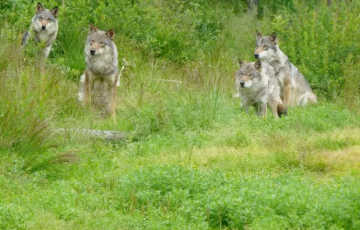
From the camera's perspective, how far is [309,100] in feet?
52.1

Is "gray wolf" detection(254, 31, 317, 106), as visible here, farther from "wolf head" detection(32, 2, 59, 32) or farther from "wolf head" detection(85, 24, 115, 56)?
"wolf head" detection(32, 2, 59, 32)

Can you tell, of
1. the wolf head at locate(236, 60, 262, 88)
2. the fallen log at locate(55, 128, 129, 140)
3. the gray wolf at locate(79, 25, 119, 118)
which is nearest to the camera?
the fallen log at locate(55, 128, 129, 140)

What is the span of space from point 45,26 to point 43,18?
0.65 ft

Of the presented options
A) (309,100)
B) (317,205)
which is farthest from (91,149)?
(309,100)

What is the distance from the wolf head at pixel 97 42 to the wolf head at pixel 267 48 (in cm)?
335

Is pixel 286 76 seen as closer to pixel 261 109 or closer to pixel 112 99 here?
pixel 261 109

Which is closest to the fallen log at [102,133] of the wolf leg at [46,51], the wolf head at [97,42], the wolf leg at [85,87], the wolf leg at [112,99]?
the wolf leg at [112,99]

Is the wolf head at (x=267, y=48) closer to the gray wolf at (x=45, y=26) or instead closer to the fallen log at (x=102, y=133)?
the gray wolf at (x=45, y=26)

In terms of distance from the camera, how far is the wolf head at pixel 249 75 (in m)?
13.8

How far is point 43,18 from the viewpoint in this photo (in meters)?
16.0

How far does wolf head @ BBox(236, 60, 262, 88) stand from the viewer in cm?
1377

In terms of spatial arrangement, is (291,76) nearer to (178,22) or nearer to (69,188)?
(178,22)

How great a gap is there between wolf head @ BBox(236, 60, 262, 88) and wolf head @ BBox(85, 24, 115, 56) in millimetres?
2571

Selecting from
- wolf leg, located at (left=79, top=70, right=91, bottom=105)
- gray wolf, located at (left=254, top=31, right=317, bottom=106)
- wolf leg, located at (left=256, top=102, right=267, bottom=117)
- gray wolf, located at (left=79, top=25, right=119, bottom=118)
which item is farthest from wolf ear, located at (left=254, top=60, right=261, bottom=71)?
wolf leg, located at (left=79, top=70, right=91, bottom=105)
